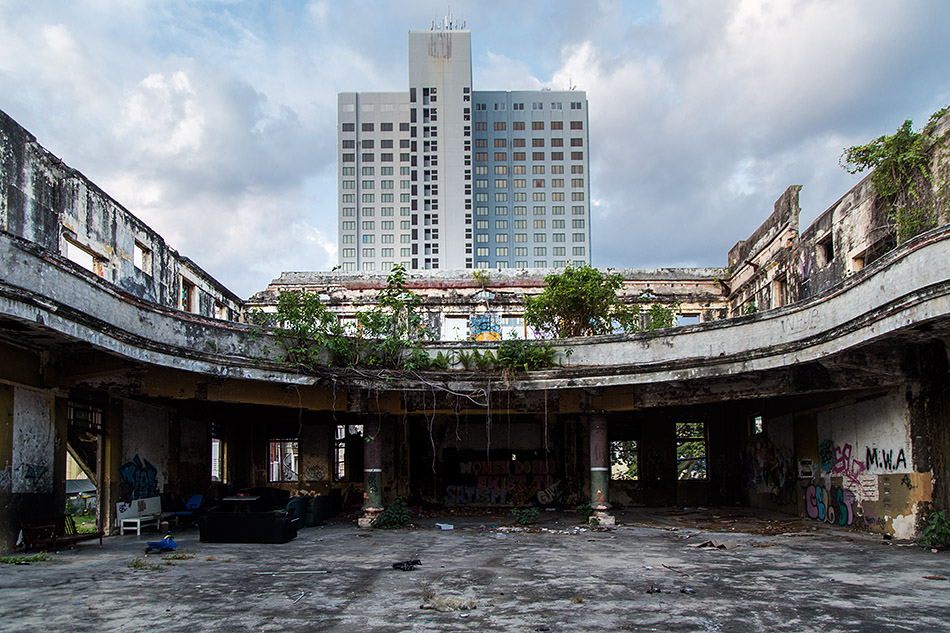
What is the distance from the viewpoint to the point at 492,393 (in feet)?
53.8

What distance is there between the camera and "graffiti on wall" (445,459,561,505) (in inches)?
823

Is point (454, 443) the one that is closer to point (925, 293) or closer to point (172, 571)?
point (172, 571)

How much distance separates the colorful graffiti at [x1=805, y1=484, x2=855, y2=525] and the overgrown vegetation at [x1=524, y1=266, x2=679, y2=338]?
5.58 meters

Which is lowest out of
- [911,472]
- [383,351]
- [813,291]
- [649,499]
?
[649,499]

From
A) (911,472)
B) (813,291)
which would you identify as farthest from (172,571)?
(813,291)

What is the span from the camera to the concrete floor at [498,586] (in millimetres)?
6840

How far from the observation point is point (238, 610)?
24.2 ft

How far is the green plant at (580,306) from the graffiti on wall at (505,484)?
13.8ft

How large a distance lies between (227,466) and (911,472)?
16.6m

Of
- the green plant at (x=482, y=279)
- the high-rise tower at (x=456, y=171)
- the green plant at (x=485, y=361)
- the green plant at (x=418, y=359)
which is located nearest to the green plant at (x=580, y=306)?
the green plant at (x=485, y=361)

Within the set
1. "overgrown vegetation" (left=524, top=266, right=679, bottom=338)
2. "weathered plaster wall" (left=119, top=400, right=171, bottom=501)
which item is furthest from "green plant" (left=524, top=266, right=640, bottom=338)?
"weathered plaster wall" (left=119, top=400, right=171, bottom=501)

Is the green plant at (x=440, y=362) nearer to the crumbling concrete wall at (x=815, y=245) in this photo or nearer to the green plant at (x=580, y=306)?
the green plant at (x=580, y=306)

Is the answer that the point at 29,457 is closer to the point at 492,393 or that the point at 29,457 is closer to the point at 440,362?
the point at 440,362

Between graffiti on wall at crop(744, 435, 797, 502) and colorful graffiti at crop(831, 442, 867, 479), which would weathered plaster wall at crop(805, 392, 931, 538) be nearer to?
colorful graffiti at crop(831, 442, 867, 479)
